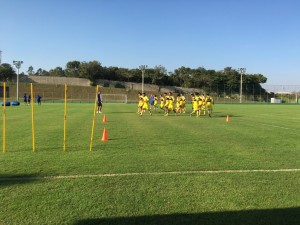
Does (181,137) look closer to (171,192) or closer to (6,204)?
(171,192)

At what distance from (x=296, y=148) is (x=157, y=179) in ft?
18.8

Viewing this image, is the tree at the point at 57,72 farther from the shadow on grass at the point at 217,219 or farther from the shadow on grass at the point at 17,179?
the shadow on grass at the point at 217,219

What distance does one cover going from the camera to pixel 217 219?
4539 mm

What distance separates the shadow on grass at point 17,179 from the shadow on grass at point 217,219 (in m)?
2.29

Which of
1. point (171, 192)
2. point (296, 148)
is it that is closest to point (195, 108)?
point (296, 148)

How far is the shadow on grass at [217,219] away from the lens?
174 inches

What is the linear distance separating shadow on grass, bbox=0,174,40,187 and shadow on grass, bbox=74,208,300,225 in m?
2.29

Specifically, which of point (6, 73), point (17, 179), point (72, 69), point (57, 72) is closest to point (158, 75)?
point (72, 69)

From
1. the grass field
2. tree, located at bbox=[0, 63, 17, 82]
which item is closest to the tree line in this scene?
tree, located at bbox=[0, 63, 17, 82]

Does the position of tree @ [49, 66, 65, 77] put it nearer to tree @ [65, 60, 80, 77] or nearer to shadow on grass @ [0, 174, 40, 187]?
tree @ [65, 60, 80, 77]

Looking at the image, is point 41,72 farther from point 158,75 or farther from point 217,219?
point 217,219

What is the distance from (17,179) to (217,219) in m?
3.91

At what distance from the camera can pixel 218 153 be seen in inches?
362

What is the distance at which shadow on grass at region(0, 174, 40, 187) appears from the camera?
616 cm
